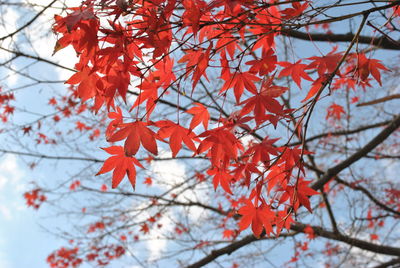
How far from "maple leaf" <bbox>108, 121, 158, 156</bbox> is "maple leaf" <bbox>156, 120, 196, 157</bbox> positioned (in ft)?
0.32

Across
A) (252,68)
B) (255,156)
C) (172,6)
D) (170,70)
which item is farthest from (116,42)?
(255,156)

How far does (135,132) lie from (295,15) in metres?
0.89

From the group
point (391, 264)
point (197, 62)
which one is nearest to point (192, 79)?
point (197, 62)

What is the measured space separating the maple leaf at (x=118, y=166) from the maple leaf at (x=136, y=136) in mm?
152

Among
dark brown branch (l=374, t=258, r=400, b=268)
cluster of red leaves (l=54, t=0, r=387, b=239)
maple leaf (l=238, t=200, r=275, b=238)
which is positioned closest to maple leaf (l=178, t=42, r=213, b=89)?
cluster of red leaves (l=54, t=0, r=387, b=239)

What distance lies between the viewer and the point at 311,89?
4.79 feet

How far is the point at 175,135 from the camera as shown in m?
1.33

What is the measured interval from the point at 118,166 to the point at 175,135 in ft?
0.86

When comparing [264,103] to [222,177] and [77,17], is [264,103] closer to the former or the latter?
[222,177]

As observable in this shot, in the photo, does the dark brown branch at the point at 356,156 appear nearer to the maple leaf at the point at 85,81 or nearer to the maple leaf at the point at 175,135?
the maple leaf at the point at 175,135

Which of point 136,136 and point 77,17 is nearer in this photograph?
point 77,17

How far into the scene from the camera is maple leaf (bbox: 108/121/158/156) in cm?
115

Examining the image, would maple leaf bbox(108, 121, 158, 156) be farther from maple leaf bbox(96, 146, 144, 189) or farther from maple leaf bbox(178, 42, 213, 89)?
maple leaf bbox(178, 42, 213, 89)

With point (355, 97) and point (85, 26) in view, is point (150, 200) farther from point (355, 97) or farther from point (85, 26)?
point (85, 26)
